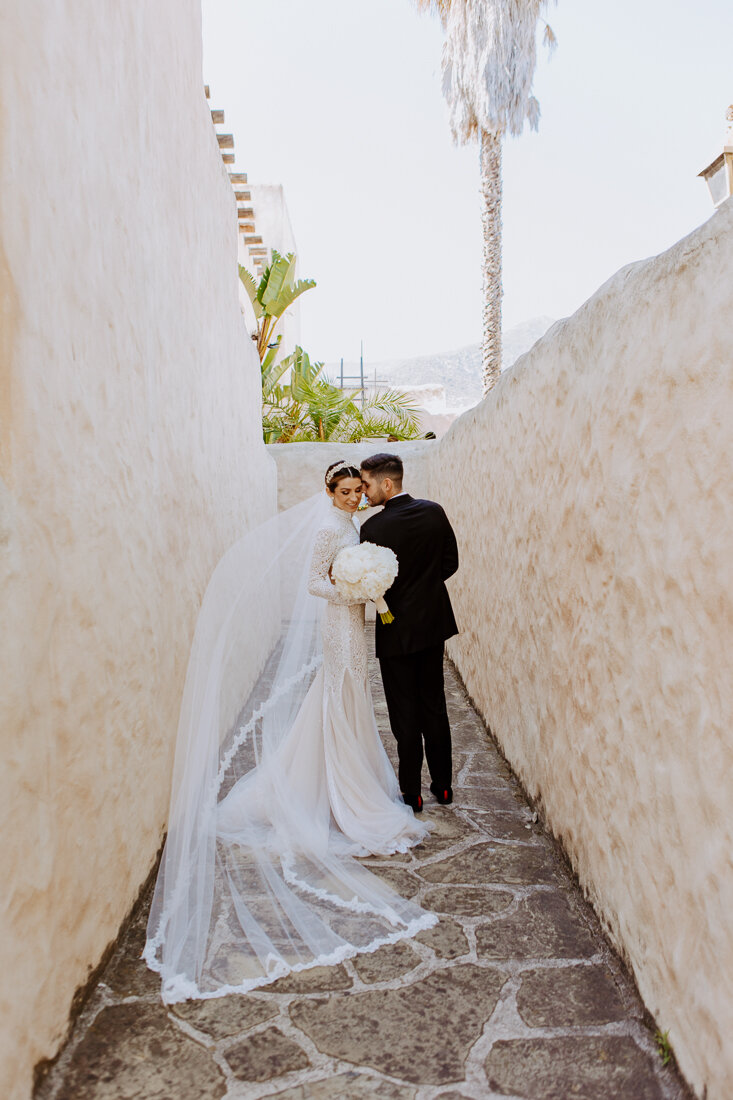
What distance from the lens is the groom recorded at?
4.64m

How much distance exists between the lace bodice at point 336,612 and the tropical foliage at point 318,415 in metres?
9.98

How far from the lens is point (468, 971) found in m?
3.09

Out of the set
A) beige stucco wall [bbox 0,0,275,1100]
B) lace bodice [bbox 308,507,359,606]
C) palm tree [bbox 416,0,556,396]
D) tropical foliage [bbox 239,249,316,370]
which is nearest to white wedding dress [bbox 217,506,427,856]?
lace bodice [bbox 308,507,359,606]

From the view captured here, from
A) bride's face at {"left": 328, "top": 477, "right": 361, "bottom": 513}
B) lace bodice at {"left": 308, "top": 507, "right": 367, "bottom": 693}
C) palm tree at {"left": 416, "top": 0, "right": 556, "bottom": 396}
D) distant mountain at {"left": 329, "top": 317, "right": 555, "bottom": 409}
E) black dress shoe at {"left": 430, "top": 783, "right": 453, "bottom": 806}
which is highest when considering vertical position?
distant mountain at {"left": 329, "top": 317, "right": 555, "bottom": 409}

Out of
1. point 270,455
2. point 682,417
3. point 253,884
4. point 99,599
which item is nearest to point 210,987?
point 253,884

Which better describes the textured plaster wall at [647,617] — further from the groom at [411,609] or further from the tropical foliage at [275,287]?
the tropical foliage at [275,287]

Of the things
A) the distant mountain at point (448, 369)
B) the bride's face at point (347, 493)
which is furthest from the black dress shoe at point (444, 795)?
the distant mountain at point (448, 369)

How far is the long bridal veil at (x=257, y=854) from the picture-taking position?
3.25 meters

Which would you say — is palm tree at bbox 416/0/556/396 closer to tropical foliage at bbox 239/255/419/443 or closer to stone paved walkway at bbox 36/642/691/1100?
tropical foliage at bbox 239/255/419/443

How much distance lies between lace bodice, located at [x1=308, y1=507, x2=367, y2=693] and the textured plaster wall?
39.4 inches

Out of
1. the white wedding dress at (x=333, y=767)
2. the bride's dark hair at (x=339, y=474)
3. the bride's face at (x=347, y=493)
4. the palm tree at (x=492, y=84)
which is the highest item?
the palm tree at (x=492, y=84)

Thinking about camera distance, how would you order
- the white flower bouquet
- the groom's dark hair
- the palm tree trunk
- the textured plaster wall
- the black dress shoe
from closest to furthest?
the textured plaster wall → the white flower bouquet → the groom's dark hair → the black dress shoe → the palm tree trunk

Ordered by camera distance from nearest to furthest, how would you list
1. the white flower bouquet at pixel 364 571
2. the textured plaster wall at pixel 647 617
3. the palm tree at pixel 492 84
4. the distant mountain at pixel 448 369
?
the textured plaster wall at pixel 647 617 → the white flower bouquet at pixel 364 571 → the palm tree at pixel 492 84 → the distant mountain at pixel 448 369

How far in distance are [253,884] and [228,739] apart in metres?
2.28
